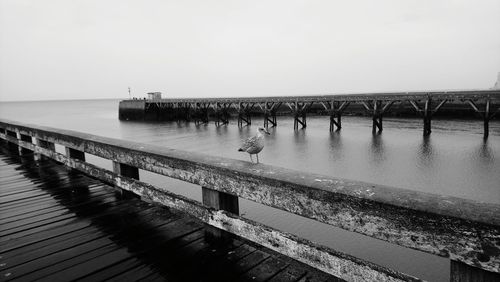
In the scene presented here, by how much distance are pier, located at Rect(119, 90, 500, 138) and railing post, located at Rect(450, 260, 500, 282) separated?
854 inches

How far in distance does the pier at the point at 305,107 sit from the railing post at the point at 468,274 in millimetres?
21679

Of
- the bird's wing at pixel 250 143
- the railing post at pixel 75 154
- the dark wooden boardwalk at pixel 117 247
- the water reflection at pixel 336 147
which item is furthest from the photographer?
the water reflection at pixel 336 147

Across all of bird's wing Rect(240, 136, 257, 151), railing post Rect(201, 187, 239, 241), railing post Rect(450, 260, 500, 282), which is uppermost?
bird's wing Rect(240, 136, 257, 151)

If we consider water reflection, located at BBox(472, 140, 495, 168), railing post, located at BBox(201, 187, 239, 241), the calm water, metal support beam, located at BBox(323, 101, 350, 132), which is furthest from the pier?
railing post, located at BBox(201, 187, 239, 241)

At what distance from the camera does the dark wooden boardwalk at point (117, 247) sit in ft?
7.47

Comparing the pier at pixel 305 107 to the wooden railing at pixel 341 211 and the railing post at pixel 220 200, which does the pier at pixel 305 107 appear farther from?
the wooden railing at pixel 341 211

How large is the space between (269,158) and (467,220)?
15206 mm

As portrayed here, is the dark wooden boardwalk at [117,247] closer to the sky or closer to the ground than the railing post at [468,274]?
closer to the ground

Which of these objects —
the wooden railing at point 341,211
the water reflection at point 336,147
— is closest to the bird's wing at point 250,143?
the wooden railing at point 341,211

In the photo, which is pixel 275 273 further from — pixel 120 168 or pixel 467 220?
pixel 120 168

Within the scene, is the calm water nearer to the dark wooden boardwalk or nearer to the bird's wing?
the bird's wing

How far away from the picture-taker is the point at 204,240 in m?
2.75

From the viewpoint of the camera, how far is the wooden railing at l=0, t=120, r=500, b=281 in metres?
1.22

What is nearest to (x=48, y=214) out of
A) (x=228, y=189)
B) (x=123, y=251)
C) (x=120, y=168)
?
(x=120, y=168)
